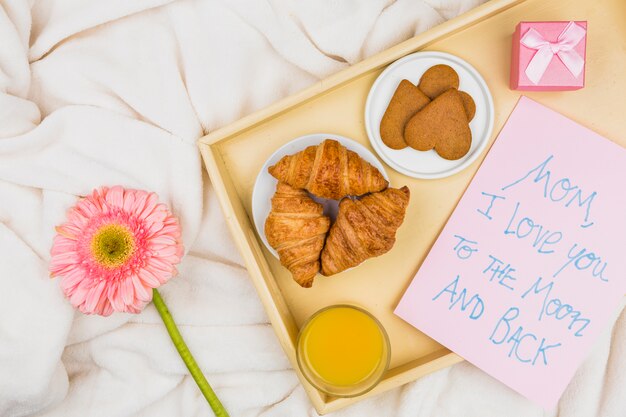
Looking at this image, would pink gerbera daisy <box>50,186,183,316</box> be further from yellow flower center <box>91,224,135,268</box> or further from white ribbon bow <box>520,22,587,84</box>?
white ribbon bow <box>520,22,587,84</box>

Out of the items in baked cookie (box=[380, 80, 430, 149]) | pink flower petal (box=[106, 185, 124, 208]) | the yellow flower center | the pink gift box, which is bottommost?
the yellow flower center

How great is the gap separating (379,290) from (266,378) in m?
0.32

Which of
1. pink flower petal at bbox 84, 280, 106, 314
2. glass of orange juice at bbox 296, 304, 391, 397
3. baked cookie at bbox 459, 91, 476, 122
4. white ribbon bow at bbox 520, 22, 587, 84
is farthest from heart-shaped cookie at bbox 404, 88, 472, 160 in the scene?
pink flower petal at bbox 84, 280, 106, 314

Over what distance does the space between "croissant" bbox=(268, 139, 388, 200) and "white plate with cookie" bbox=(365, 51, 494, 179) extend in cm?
8

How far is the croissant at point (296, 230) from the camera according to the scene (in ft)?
2.89

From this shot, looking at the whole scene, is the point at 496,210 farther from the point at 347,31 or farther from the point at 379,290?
the point at 347,31

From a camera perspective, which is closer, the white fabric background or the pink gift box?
the pink gift box

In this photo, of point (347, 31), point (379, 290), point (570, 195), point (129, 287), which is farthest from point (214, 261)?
point (570, 195)

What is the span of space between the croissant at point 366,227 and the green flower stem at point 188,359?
33 centimetres

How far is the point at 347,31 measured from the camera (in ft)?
3.29

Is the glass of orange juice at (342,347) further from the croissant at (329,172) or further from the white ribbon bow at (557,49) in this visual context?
the white ribbon bow at (557,49)

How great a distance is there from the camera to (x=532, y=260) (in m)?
0.95

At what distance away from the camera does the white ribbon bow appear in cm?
86

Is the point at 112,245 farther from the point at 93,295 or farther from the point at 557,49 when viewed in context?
the point at 557,49
